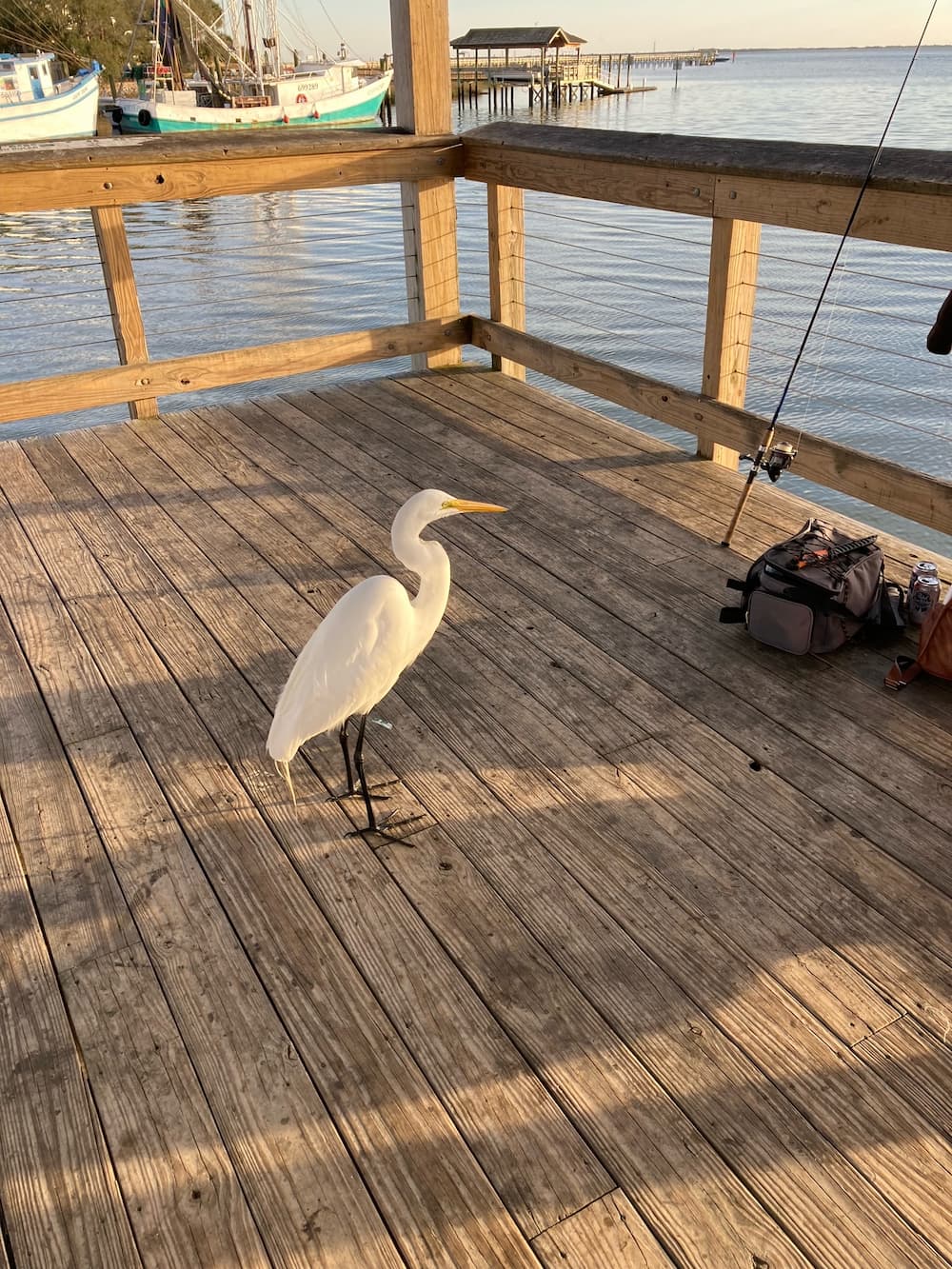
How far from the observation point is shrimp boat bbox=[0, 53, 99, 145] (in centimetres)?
2842

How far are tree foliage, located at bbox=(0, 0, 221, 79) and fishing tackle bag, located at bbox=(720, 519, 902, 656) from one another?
48282mm

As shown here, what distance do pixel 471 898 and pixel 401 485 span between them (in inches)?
89.0

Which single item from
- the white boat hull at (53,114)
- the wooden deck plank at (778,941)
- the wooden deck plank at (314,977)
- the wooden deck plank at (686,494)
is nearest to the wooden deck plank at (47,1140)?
the wooden deck plank at (314,977)

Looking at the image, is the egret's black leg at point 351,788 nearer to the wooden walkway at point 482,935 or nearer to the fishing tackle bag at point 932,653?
the wooden walkway at point 482,935

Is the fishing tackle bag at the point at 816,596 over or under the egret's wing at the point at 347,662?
under

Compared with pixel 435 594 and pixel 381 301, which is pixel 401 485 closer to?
pixel 435 594

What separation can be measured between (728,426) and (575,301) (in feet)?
29.5

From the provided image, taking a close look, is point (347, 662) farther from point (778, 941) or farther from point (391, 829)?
point (778, 941)

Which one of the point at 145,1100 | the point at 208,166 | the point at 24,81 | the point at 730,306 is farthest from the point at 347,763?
the point at 24,81

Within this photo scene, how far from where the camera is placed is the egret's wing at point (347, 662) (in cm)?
204

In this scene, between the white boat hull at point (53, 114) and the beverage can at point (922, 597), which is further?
the white boat hull at point (53, 114)

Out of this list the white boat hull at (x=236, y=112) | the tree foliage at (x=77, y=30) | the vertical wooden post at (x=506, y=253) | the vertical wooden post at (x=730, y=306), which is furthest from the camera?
the tree foliage at (x=77, y=30)

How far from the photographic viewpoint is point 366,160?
4609 mm

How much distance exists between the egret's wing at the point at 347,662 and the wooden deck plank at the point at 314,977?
0.30m
